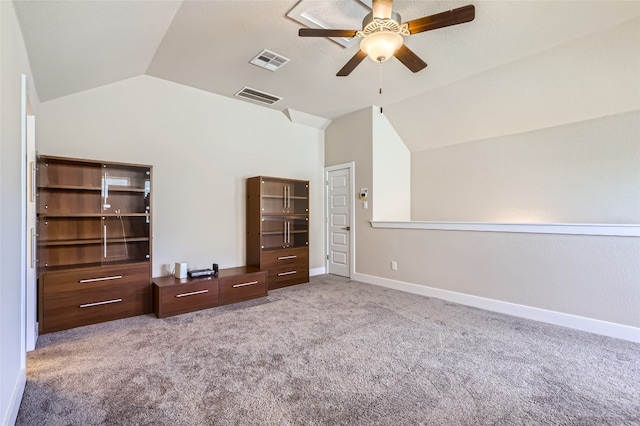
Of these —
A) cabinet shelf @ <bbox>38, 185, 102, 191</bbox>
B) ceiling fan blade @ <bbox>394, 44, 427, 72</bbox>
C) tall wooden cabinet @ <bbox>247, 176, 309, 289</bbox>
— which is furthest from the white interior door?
cabinet shelf @ <bbox>38, 185, 102, 191</bbox>

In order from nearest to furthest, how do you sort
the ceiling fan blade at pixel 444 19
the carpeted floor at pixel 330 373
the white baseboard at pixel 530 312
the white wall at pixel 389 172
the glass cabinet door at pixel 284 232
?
the carpeted floor at pixel 330 373, the ceiling fan blade at pixel 444 19, the white baseboard at pixel 530 312, the glass cabinet door at pixel 284 232, the white wall at pixel 389 172

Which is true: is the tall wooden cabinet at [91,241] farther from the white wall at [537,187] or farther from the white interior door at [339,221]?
the white wall at [537,187]

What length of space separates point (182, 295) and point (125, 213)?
1.23m

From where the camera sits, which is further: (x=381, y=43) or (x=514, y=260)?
(x=514, y=260)

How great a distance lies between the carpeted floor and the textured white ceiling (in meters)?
2.56

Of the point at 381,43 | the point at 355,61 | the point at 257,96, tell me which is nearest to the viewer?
the point at 381,43

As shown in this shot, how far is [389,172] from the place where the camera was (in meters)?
5.50

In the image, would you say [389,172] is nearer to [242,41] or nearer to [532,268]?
[532,268]

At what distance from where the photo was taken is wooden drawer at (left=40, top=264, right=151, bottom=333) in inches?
119

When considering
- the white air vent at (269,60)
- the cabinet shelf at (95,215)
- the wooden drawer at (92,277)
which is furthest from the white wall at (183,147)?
the white air vent at (269,60)

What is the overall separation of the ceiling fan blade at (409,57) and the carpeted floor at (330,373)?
2.58 meters

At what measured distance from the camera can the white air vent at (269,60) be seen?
11.5 feet

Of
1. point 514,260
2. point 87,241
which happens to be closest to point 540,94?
point 514,260

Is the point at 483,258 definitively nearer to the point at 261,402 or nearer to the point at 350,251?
the point at 350,251
